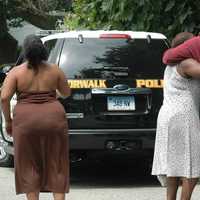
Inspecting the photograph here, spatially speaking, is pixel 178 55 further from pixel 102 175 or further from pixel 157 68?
pixel 102 175

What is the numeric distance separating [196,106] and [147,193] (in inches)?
82.9

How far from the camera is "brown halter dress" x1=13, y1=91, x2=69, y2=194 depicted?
6.40 metres

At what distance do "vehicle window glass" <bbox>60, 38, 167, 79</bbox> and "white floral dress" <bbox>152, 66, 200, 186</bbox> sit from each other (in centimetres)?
209

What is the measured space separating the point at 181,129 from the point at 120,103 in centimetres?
204

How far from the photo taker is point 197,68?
6164 millimetres

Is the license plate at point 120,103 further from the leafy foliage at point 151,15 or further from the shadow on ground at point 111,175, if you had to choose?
the leafy foliage at point 151,15

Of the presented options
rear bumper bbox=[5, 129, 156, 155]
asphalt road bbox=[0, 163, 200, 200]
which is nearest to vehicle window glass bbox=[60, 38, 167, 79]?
rear bumper bbox=[5, 129, 156, 155]

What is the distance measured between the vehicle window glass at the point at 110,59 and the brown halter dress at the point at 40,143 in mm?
1946

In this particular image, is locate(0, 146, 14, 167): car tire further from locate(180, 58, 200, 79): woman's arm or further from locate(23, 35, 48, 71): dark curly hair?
locate(180, 58, 200, 79): woman's arm

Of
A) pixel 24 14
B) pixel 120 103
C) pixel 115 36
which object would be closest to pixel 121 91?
pixel 120 103

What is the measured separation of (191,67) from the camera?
620cm

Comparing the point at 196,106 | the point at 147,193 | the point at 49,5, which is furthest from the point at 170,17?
the point at 49,5

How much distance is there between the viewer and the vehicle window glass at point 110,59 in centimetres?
846

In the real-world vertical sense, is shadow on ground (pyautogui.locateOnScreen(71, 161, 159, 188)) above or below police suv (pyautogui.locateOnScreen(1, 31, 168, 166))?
below
